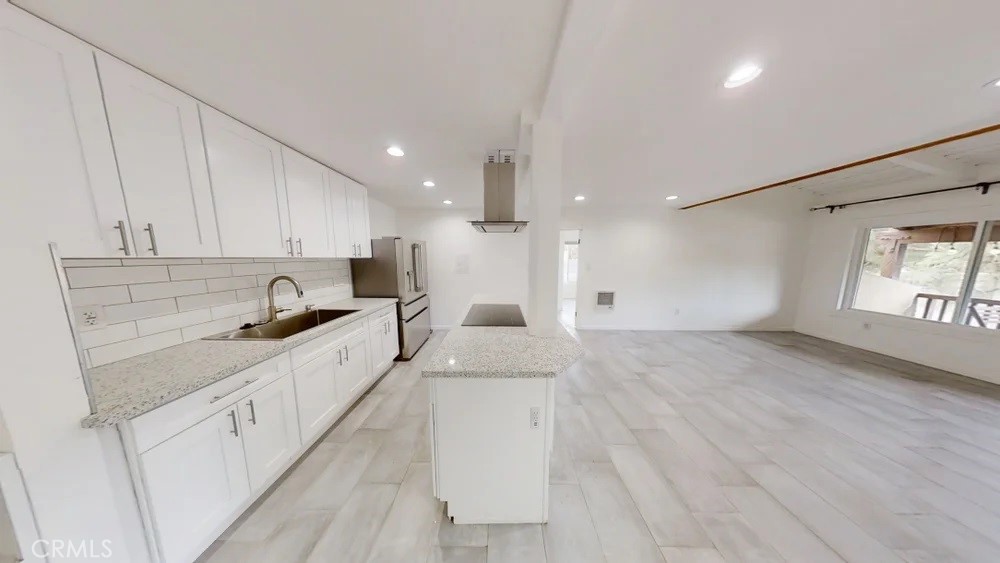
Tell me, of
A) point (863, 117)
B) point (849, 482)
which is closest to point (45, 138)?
point (863, 117)

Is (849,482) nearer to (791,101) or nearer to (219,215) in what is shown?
(791,101)

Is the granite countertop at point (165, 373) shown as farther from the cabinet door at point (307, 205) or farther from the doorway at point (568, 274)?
the doorway at point (568, 274)

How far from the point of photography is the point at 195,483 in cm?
127

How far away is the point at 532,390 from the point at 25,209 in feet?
6.29

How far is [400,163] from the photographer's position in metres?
2.56

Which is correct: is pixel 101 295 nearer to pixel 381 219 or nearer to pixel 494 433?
pixel 494 433

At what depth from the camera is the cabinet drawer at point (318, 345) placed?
1.89 metres

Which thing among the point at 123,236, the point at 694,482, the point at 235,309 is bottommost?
the point at 694,482

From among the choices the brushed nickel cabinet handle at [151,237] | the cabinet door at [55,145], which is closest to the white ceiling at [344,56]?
the cabinet door at [55,145]

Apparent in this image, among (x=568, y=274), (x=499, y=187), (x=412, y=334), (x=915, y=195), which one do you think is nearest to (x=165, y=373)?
(x=499, y=187)

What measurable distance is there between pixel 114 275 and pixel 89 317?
231mm

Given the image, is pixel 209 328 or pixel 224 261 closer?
pixel 209 328

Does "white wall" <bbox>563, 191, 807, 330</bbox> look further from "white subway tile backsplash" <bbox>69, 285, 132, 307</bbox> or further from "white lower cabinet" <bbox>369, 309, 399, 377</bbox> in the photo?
"white subway tile backsplash" <bbox>69, 285, 132, 307</bbox>

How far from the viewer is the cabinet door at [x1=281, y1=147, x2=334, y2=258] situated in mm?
2221
